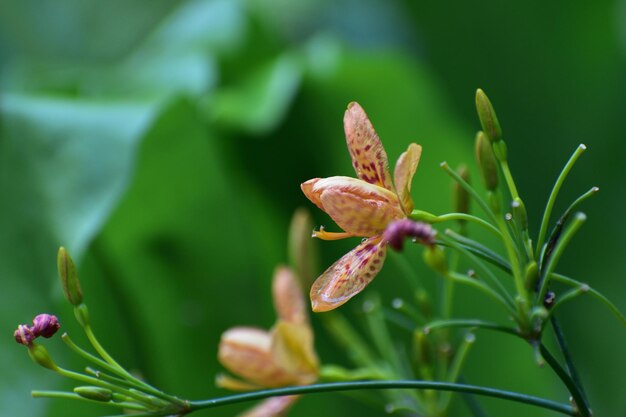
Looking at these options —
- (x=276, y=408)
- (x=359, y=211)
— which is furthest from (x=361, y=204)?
(x=276, y=408)

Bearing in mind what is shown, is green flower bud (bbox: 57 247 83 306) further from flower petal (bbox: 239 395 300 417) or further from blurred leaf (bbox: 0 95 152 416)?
blurred leaf (bbox: 0 95 152 416)

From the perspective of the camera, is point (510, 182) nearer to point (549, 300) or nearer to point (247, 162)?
point (549, 300)

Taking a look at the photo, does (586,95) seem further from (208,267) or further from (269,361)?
(269,361)

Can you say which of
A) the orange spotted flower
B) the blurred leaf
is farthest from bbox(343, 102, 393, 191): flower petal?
the blurred leaf

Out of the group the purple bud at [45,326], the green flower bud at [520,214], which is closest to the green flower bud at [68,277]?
the purple bud at [45,326]

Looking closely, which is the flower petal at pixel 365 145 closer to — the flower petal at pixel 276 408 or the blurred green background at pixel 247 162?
the flower petal at pixel 276 408

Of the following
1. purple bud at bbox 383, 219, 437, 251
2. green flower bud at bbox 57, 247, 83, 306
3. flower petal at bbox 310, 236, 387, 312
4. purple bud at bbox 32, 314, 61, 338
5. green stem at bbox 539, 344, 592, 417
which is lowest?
green stem at bbox 539, 344, 592, 417

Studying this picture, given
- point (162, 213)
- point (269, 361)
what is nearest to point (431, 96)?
point (162, 213)
